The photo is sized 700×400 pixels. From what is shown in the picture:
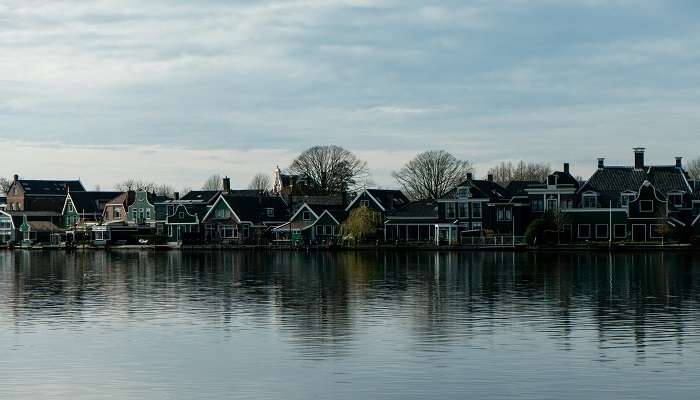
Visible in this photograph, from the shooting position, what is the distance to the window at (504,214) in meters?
98.4

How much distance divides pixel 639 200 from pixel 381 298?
55.7 metres

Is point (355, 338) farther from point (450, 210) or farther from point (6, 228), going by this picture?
point (6, 228)

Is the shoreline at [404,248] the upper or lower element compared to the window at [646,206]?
lower

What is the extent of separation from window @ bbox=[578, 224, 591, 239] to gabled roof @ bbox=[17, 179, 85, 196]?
74089 millimetres

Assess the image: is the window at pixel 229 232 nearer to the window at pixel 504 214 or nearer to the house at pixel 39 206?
the house at pixel 39 206

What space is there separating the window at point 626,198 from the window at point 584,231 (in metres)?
3.41

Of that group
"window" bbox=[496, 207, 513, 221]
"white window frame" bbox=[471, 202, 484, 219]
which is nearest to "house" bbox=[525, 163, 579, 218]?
"window" bbox=[496, 207, 513, 221]

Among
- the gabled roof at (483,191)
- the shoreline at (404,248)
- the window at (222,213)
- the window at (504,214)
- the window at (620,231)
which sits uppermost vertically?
the gabled roof at (483,191)

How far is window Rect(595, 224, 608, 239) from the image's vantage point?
93.5 metres

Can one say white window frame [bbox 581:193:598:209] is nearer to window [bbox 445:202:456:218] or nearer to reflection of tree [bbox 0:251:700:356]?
window [bbox 445:202:456:218]

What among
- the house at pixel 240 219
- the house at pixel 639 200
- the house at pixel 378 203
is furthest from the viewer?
the house at pixel 240 219

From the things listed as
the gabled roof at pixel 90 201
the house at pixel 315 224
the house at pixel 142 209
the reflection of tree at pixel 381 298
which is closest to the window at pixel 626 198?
the reflection of tree at pixel 381 298

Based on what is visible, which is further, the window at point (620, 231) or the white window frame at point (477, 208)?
the white window frame at point (477, 208)

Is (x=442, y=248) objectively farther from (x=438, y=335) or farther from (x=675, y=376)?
(x=675, y=376)
